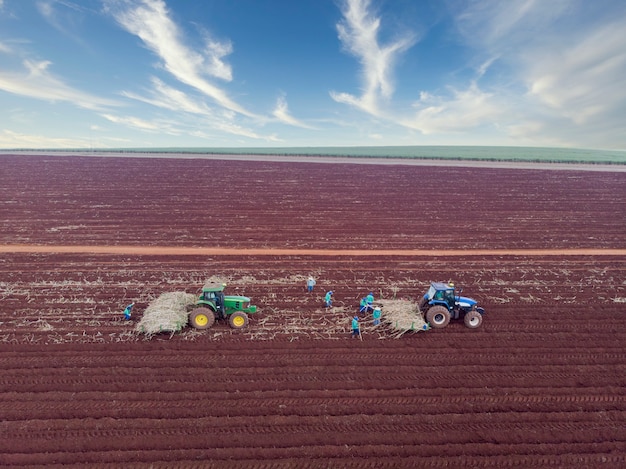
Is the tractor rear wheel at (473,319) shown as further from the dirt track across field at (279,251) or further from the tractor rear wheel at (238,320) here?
the dirt track across field at (279,251)

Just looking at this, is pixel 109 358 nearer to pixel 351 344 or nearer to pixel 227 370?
pixel 227 370

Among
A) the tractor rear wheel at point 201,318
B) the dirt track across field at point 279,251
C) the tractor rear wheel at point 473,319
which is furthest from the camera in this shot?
the dirt track across field at point 279,251

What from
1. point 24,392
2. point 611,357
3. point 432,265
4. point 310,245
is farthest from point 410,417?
point 310,245

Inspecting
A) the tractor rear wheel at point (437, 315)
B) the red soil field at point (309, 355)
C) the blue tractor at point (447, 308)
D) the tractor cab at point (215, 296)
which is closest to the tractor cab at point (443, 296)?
the blue tractor at point (447, 308)

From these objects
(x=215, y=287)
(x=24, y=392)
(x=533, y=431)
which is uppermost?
(x=215, y=287)

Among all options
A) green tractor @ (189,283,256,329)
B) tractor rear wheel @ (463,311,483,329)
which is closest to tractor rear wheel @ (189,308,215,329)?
green tractor @ (189,283,256,329)

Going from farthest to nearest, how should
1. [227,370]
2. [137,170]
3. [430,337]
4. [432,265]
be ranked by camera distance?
[137,170] → [432,265] → [430,337] → [227,370]
